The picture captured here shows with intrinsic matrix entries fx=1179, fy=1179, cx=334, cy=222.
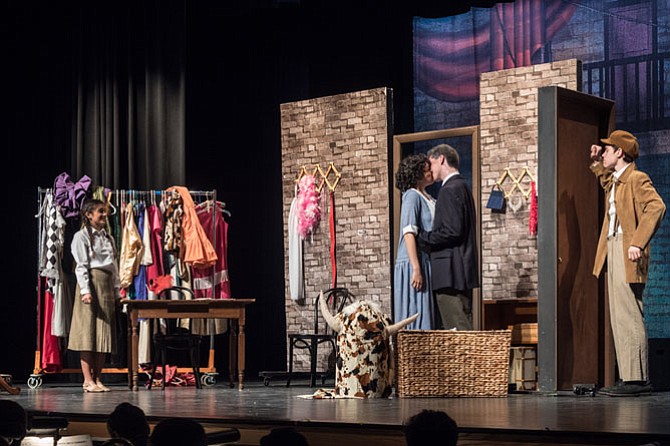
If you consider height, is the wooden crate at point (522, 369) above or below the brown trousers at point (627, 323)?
below

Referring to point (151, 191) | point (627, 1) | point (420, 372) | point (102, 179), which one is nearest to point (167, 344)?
point (151, 191)

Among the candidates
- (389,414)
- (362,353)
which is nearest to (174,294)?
(362,353)

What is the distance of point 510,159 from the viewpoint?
898 cm

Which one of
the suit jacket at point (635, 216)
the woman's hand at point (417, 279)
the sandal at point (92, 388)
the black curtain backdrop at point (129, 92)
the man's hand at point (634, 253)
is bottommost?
the sandal at point (92, 388)

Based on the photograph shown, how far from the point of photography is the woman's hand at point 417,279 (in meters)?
7.66

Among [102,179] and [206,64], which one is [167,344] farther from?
[206,64]

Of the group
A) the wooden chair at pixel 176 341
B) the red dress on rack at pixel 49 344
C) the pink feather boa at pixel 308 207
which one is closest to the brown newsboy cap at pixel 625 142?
the pink feather boa at pixel 308 207

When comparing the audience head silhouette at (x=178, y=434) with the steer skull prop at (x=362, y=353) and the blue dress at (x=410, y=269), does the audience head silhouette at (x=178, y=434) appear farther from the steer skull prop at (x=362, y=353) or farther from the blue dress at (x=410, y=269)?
the blue dress at (x=410, y=269)

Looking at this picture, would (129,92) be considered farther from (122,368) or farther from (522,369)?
(522,369)

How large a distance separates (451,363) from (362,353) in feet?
1.95

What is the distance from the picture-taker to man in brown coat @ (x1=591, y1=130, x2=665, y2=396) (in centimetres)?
704

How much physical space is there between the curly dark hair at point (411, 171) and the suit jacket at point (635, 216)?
1.21 meters

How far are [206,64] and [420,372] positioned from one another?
5546 mm

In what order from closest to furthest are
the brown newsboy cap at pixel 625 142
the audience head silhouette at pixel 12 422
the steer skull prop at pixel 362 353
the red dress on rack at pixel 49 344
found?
the audience head silhouette at pixel 12 422
the steer skull prop at pixel 362 353
the brown newsboy cap at pixel 625 142
the red dress on rack at pixel 49 344
